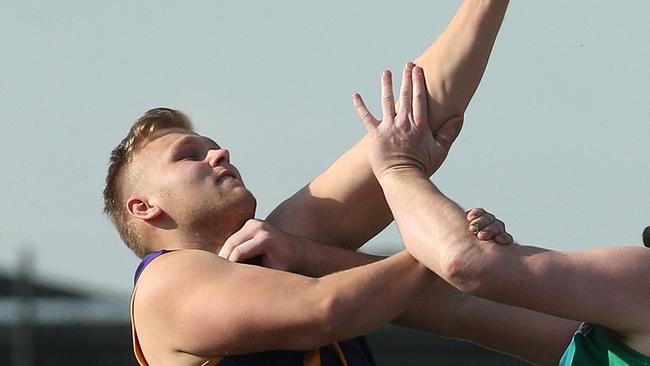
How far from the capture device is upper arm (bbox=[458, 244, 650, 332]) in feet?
14.1

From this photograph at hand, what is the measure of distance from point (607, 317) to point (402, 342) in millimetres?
11299

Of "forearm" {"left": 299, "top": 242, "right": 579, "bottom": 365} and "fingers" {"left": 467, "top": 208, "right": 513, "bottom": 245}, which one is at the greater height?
"fingers" {"left": 467, "top": 208, "right": 513, "bottom": 245}

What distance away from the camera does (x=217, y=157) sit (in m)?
5.17

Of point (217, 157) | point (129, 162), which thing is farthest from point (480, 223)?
point (129, 162)

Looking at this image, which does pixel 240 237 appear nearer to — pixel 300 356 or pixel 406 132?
pixel 300 356

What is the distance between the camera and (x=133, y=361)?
15.7 metres

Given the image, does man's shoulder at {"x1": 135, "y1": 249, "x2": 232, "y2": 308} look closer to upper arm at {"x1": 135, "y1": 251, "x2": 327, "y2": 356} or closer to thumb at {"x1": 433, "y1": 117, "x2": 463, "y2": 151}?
upper arm at {"x1": 135, "y1": 251, "x2": 327, "y2": 356}

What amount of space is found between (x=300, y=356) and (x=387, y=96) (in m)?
0.73

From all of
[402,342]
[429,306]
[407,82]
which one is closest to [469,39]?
[407,82]

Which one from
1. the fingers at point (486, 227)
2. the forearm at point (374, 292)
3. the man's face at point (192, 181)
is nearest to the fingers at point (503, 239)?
the fingers at point (486, 227)

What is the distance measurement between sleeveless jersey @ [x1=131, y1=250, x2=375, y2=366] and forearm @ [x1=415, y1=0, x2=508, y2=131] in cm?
67

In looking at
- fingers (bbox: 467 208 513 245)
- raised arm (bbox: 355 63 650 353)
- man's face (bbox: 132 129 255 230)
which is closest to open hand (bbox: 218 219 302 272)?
man's face (bbox: 132 129 255 230)

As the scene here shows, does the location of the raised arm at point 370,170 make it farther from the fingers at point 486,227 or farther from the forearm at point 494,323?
the fingers at point 486,227

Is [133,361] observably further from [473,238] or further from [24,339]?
[473,238]
